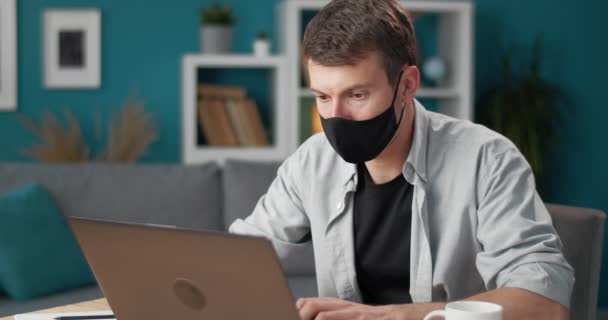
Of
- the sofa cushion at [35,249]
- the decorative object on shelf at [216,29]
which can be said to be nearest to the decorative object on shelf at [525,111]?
the decorative object on shelf at [216,29]

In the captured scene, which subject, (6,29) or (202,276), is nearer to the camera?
(202,276)

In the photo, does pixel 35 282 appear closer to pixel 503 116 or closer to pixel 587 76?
pixel 503 116

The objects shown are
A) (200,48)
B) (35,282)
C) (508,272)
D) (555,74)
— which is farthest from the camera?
(555,74)

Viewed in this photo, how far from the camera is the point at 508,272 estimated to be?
145 centimetres

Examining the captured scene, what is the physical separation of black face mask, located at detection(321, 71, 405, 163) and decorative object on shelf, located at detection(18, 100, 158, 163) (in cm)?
249

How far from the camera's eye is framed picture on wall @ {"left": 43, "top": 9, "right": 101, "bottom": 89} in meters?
4.15

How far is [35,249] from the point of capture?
111 inches

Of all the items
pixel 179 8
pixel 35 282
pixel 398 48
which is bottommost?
pixel 35 282

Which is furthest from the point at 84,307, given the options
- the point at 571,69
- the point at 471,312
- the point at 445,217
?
the point at 571,69

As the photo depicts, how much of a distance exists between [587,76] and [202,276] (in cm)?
416

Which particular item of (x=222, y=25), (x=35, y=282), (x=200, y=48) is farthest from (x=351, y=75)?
(x=200, y=48)

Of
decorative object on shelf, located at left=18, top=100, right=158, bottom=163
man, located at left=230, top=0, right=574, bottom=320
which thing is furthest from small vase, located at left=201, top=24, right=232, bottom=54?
man, located at left=230, top=0, right=574, bottom=320

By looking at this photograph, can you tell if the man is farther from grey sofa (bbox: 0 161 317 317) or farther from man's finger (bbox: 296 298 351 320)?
grey sofa (bbox: 0 161 317 317)

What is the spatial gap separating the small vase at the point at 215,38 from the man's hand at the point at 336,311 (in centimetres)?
288
